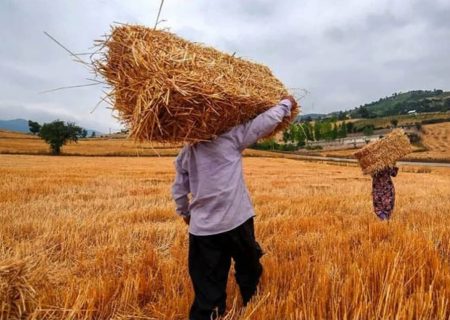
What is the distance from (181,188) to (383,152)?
570 cm

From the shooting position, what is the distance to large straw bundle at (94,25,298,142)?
10.1 feet

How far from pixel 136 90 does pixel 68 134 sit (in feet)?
221

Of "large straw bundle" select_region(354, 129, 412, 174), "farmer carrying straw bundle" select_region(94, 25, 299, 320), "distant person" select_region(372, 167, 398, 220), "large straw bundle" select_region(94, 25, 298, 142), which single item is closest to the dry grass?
"farmer carrying straw bundle" select_region(94, 25, 299, 320)

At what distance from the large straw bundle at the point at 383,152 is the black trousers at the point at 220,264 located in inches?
209

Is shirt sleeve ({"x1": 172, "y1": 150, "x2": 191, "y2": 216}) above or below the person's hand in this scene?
below

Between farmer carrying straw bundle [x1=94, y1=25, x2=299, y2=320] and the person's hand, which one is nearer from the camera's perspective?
farmer carrying straw bundle [x1=94, y1=25, x2=299, y2=320]

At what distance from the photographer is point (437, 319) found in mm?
2652

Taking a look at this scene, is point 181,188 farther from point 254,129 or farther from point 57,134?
point 57,134

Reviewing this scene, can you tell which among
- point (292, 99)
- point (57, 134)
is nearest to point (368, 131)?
point (57, 134)

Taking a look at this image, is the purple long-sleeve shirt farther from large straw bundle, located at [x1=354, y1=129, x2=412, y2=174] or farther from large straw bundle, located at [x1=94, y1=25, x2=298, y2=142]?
large straw bundle, located at [x1=354, y1=129, x2=412, y2=174]

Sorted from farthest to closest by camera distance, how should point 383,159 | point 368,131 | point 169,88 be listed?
point 368,131, point 383,159, point 169,88

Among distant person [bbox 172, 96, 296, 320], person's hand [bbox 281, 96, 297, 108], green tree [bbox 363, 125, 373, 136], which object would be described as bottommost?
distant person [bbox 172, 96, 296, 320]

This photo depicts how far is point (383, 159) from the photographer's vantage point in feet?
26.4

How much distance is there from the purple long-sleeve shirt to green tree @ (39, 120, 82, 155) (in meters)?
62.3
